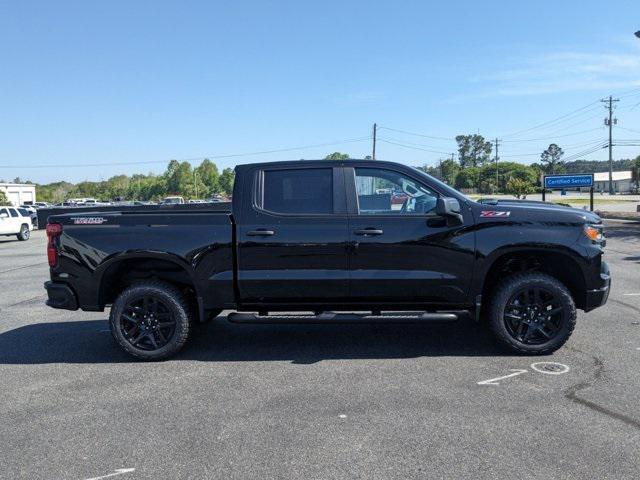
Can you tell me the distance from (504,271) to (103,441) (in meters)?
4.09

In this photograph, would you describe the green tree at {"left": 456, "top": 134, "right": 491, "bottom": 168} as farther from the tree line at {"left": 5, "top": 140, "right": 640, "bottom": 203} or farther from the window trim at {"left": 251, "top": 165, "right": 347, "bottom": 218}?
the window trim at {"left": 251, "top": 165, "right": 347, "bottom": 218}

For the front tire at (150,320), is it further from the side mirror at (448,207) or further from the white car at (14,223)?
the white car at (14,223)

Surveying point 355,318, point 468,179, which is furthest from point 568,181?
point 468,179

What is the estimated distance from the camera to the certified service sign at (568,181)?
1074 inches

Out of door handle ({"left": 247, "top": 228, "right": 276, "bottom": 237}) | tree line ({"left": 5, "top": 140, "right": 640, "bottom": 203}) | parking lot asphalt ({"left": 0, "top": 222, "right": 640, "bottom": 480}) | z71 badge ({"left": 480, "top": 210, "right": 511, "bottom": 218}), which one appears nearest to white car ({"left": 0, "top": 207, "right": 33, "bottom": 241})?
parking lot asphalt ({"left": 0, "top": 222, "right": 640, "bottom": 480})

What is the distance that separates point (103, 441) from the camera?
3.67 m

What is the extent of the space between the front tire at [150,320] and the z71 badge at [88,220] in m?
0.72

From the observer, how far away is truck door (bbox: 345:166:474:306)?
5207 millimetres

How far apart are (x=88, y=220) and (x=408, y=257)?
3212 millimetres

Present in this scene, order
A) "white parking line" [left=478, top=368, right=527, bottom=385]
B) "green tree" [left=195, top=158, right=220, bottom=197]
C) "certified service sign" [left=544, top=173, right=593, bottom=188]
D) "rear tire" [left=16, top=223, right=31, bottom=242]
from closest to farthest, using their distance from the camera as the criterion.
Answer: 1. "white parking line" [left=478, top=368, right=527, bottom=385]
2. "rear tire" [left=16, top=223, right=31, bottom=242]
3. "certified service sign" [left=544, top=173, right=593, bottom=188]
4. "green tree" [left=195, top=158, right=220, bottom=197]

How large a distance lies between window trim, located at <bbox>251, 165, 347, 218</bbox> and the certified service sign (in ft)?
81.9

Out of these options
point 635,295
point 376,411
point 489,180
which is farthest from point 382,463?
point 489,180

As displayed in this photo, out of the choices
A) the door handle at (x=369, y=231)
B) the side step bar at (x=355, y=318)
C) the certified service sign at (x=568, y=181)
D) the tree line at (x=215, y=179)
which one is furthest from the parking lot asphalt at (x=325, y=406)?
the tree line at (x=215, y=179)

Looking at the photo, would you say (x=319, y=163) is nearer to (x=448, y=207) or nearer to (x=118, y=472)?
(x=448, y=207)
